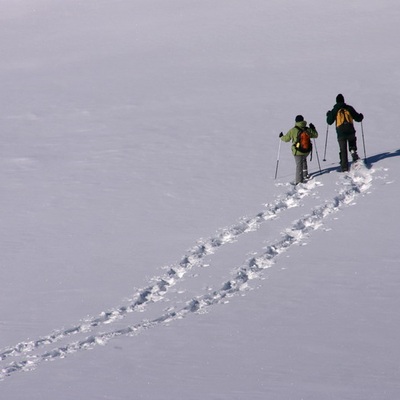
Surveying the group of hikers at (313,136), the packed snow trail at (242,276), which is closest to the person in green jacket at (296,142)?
the group of hikers at (313,136)

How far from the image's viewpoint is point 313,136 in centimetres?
1736

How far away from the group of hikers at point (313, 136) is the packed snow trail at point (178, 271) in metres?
0.39

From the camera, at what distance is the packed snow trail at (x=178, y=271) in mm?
12031

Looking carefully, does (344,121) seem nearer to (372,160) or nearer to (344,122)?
(344,122)

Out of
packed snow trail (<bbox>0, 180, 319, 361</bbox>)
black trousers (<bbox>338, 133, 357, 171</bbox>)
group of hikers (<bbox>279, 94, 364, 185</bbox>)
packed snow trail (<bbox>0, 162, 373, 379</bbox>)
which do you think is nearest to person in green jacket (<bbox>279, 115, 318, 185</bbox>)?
group of hikers (<bbox>279, 94, 364, 185</bbox>)

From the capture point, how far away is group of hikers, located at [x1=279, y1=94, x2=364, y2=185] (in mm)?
17203

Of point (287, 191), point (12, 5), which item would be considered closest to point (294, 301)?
point (287, 191)

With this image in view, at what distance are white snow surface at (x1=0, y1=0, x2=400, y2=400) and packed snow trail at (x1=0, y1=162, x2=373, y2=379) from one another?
4 centimetres

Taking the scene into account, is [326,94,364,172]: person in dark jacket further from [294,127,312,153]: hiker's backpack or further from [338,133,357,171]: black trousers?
[294,127,312,153]: hiker's backpack

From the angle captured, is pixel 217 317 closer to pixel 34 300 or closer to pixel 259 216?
pixel 34 300

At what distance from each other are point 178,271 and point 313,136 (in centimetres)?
445

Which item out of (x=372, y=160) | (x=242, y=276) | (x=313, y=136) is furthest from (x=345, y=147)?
(x=242, y=276)

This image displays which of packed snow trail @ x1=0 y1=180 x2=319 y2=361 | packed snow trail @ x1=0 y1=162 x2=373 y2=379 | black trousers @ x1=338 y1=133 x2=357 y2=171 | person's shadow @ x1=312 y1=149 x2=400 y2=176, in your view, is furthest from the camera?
person's shadow @ x1=312 y1=149 x2=400 y2=176

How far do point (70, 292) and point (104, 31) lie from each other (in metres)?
18.3
